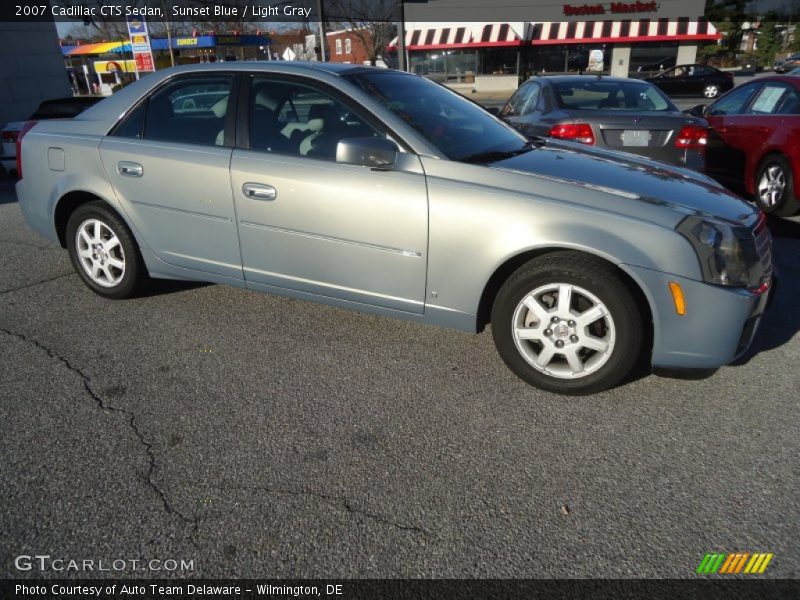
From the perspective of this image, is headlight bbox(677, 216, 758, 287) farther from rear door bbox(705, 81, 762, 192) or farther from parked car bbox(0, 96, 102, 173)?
parked car bbox(0, 96, 102, 173)

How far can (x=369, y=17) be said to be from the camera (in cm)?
2714

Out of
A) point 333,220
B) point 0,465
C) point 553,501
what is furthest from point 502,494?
point 0,465

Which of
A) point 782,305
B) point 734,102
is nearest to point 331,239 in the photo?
point 782,305

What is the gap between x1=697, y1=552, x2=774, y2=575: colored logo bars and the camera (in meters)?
2.00

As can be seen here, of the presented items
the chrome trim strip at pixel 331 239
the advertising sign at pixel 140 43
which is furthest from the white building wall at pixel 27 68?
the chrome trim strip at pixel 331 239

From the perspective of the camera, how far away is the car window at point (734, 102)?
272 inches

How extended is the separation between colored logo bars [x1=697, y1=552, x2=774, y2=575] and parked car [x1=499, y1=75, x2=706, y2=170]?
4.33m

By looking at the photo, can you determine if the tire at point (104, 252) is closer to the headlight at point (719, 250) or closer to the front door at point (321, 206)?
the front door at point (321, 206)

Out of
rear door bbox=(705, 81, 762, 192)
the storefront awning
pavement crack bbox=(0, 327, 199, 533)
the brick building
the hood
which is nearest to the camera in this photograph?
pavement crack bbox=(0, 327, 199, 533)

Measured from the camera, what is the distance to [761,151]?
6418 millimetres

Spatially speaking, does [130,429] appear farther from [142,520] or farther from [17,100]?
[17,100]

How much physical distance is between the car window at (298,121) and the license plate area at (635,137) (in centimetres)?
355

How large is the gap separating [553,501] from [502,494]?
0.20m

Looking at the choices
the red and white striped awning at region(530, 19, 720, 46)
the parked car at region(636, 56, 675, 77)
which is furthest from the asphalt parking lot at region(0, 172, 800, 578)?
the parked car at region(636, 56, 675, 77)
